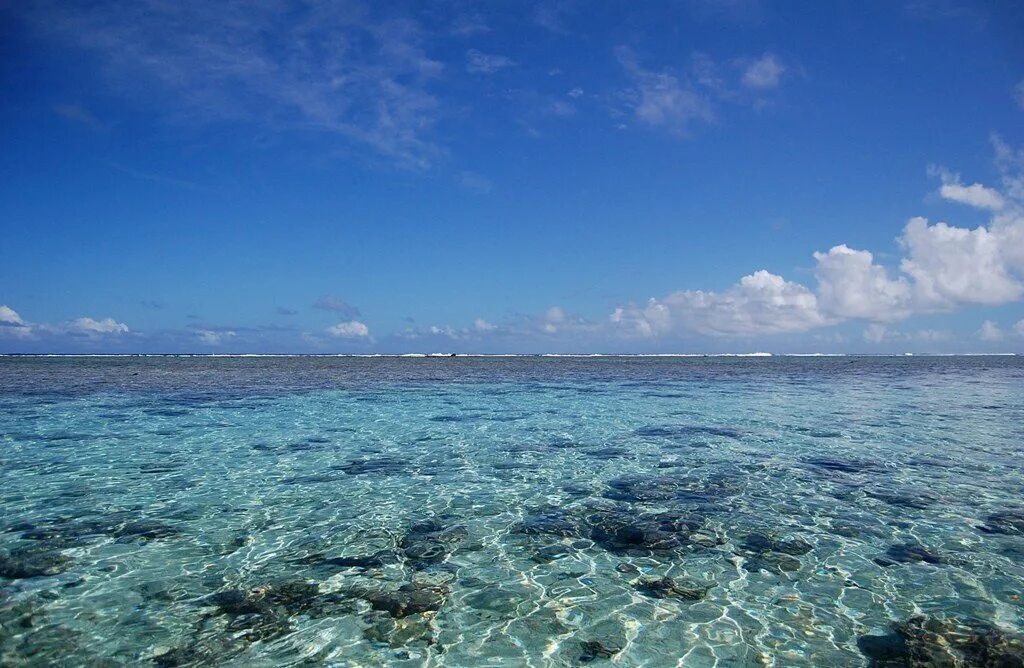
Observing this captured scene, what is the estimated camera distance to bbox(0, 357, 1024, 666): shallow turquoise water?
22.0ft

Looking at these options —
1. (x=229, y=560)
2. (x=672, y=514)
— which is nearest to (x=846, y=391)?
(x=672, y=514)

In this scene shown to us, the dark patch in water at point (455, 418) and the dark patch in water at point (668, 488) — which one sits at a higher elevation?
the dark patch in water at point (455, 418)

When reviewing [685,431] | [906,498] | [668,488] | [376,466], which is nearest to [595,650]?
[668,488]

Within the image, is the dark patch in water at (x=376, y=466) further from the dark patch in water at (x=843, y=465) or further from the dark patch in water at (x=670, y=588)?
the dark patch in water at (x=843, y=465)

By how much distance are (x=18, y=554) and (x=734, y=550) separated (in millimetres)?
11750

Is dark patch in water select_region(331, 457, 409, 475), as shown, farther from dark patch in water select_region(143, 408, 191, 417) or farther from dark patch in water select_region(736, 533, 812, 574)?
dark patch in water select_region(143, 408, 191, 417)

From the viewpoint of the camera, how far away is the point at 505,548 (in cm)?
957

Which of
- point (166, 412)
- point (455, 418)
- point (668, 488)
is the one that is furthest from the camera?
point (166, 412)

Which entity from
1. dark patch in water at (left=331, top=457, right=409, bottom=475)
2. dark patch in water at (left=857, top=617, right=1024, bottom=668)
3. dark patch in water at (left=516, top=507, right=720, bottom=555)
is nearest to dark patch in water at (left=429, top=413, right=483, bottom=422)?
dark patch in water at (left=331, top=457, right=409, bottom=475)

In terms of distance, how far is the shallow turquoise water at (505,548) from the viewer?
671 cm

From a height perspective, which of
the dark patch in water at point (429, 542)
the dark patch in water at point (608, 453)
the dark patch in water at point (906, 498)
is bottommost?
the dark patch in water at point (429, 542)

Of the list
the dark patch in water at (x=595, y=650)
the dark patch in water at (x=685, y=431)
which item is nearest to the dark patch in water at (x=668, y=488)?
the dark patch in water at (x=595, y=650)

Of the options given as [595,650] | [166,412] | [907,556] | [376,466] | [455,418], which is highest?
[166,412]

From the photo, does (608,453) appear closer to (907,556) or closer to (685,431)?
(685,431)
